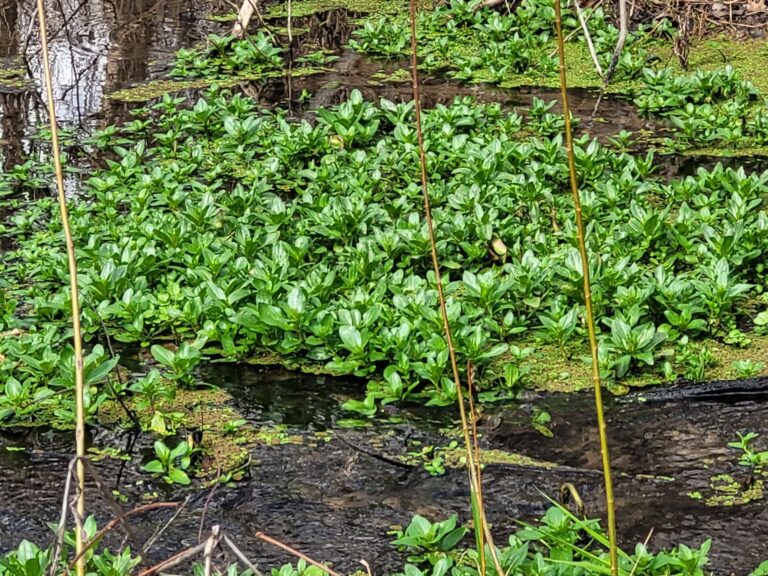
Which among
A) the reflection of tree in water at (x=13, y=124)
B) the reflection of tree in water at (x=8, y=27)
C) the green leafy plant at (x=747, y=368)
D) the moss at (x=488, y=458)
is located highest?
the reflection of tree in water at (x=8, y=27)

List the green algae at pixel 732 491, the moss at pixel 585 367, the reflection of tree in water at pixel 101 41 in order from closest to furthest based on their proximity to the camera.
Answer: the green algae at pixel 732 491, the moss at pixel 585 367, the reflection of tree in water at pixel 101 41

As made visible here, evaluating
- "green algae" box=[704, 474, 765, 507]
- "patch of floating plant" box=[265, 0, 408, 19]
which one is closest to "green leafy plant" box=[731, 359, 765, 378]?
"green algae" box=[704, 474, 765, 507]

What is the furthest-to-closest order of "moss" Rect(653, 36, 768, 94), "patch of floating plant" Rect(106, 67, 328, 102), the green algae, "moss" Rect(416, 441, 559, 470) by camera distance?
1. "moss" Rect(653, 36, 768, 94)
2. "patch of floating plant" Rect(106, 67, 328, 102)
3. "moss" Rect(416, 441, 559, 470)
4. the green algae

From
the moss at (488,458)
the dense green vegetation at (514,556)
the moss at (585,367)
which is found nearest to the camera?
the dense green vegetation at (514,556)

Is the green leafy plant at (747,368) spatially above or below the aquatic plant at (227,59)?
below

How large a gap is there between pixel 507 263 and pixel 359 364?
1132mm

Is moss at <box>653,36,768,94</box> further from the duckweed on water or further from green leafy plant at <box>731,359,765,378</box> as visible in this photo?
green leafy plant at <box>731,359,765,378</box>

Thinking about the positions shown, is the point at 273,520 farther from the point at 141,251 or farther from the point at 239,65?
the point at 239,65

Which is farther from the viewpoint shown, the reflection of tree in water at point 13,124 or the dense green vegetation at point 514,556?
the reflection of tree in water at point 13,124

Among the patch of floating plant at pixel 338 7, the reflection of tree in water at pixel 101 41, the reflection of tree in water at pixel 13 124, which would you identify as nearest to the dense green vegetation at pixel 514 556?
the reflection of tree in water at pixel 13 124

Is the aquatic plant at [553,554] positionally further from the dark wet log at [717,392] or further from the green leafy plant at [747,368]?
the green leafy plant at [747,368]

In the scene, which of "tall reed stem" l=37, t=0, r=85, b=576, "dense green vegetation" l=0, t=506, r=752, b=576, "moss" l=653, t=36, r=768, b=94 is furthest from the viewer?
"moss" l=653, t=36, r=768, b=94

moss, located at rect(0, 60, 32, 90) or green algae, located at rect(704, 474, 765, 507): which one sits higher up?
A: moss, located at rect(0, 60, 32, 90)

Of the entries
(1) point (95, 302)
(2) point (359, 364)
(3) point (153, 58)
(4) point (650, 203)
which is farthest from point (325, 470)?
(3) point (153, 58)
